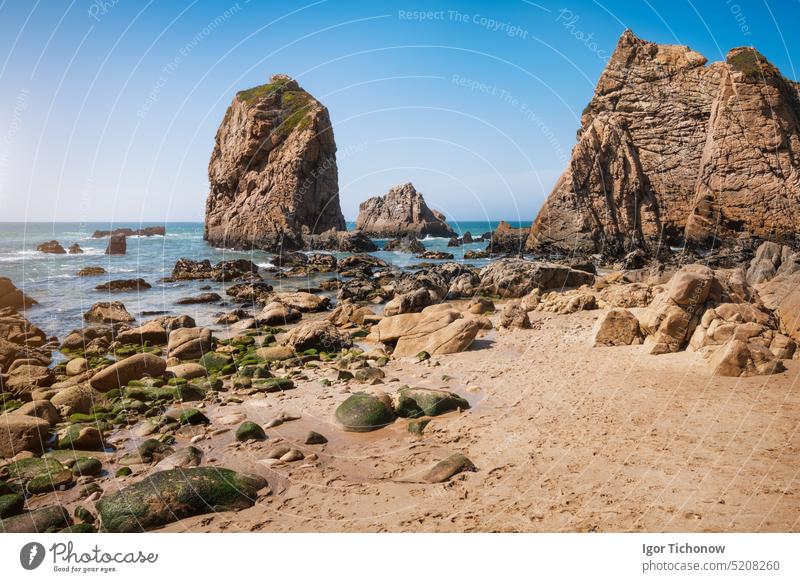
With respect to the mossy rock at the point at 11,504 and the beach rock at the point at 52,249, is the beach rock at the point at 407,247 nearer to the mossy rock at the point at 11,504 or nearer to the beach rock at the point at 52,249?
the beach rock at the point at 52,249

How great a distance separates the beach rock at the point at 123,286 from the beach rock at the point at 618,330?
30.8 metres

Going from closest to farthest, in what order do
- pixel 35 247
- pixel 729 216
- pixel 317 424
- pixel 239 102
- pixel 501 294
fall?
pixel 317 424
pixel 501 294
pixel 729 216
pixel 35 247
pixel 239 102

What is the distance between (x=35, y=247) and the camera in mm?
63438

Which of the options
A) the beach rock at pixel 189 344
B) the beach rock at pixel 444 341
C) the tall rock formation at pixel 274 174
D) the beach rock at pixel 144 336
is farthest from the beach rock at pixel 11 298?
the tall rock formation at pixel 274 174

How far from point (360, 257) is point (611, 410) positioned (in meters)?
42.2

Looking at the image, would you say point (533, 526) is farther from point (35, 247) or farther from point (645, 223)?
point (35, 247)

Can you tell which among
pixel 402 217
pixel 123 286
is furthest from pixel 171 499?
pixel 402 217

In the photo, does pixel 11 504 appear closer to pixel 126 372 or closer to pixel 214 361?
pixel 126 372

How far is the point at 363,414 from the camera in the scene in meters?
10.2

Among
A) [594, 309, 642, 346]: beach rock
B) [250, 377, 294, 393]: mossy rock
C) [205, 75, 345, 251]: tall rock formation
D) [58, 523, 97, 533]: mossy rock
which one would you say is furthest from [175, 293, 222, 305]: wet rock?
[205, 75, 345, 251]: tall rock formation

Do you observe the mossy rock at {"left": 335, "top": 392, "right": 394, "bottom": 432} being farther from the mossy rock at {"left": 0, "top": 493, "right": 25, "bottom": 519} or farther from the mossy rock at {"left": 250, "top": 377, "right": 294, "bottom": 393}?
the mossy rock at {"left": 0, "top": 493, "right": 25, "bottom": 519}

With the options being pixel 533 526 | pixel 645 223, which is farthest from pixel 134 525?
pixel 645 223

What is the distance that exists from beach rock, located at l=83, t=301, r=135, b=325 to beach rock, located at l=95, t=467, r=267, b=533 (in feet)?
58.5

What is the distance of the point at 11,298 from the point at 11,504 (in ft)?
75.5
